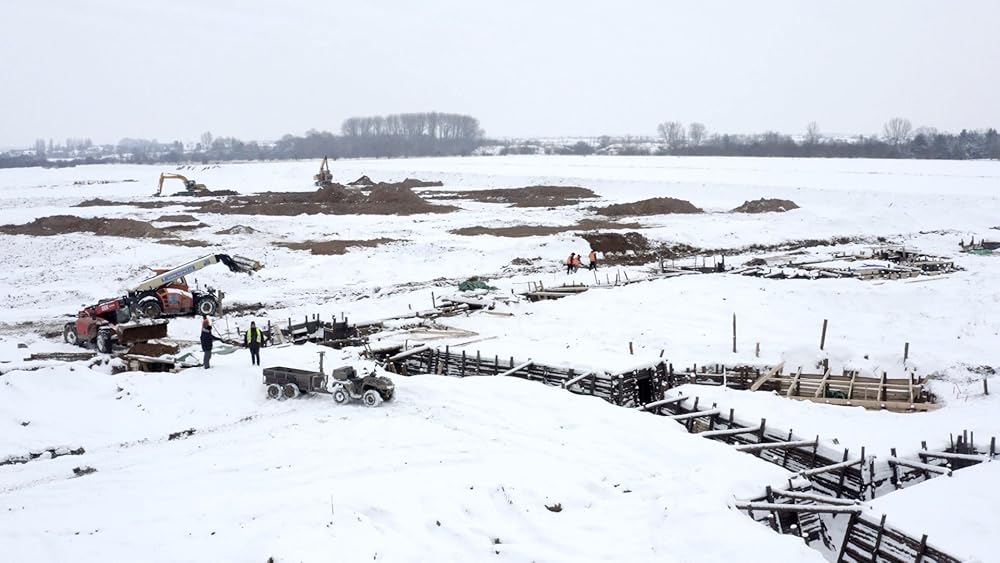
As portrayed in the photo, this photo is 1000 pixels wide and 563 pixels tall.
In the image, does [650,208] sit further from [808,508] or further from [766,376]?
[808,508]

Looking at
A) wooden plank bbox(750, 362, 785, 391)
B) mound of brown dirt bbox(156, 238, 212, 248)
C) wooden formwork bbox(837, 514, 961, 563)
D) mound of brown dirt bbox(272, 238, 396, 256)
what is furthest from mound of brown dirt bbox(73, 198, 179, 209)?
wooden formwork bbox(837, 514, 961, 563)

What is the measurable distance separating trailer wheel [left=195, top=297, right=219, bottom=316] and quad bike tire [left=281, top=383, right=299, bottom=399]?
453 inches

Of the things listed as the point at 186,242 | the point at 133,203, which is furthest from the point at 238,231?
the point at 133,203

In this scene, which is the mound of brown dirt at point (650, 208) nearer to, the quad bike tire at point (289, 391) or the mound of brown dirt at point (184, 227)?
the mound of brown dirt at point (184, 227)

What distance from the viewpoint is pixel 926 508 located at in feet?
36.9

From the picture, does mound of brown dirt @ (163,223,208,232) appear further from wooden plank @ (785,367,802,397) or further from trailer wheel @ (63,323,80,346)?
wooden plank @ (785,367,802,397)

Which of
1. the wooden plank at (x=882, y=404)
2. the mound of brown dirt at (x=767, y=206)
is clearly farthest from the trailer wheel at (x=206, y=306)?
the mound of brown dirt at (x=767, y=206)

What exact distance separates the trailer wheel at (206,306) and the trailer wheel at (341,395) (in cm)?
1252

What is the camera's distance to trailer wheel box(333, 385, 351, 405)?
17.3 metres

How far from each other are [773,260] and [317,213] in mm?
37139

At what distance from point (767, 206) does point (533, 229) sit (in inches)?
846

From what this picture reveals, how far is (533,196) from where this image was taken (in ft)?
242

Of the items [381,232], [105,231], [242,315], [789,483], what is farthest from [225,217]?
[789,483]

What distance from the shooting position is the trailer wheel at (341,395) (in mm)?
17305
